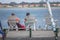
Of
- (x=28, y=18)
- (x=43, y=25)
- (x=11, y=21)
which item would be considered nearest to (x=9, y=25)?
(x=11, y=21)

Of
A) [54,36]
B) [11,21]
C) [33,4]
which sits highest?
[33,4]

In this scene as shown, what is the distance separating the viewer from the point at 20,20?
296 inches

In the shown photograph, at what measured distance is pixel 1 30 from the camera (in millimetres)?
7367

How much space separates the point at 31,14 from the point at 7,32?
106 cm

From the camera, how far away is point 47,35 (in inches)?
292

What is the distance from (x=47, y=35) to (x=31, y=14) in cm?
93

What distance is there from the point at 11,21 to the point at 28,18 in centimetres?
61

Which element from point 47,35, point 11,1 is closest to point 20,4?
point 11,1

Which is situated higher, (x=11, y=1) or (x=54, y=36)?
(x=11, y=1)

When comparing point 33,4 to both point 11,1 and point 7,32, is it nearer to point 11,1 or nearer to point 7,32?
point 11,1

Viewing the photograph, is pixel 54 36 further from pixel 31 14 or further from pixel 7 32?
pixel 7 32

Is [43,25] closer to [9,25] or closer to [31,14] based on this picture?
[31,14]

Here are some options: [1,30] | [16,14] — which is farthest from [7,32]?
[16,14]

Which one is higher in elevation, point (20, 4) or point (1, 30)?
point (20, 4)
